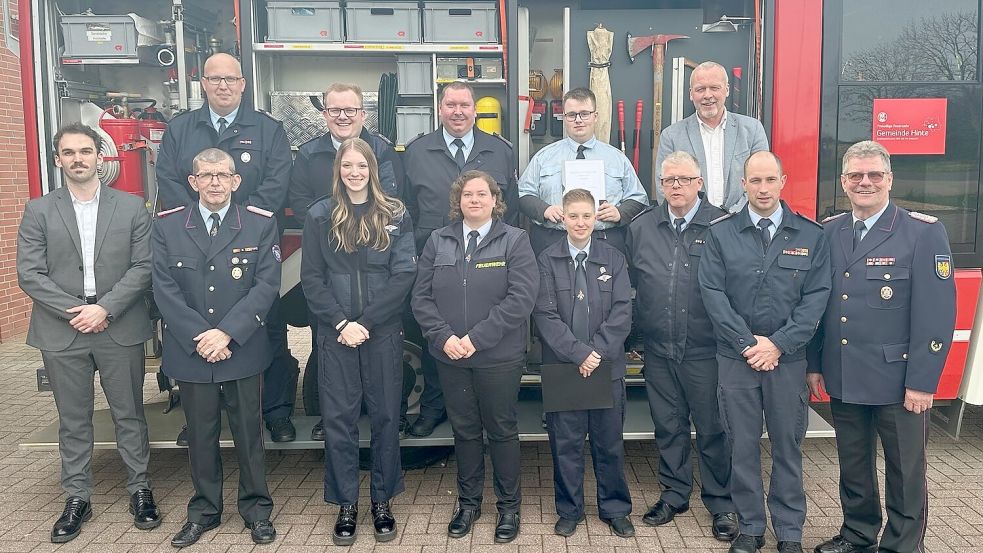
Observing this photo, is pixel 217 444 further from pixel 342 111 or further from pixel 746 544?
pixel 746 544

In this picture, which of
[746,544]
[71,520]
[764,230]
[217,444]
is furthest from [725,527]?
[71,520]

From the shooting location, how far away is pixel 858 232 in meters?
3.25

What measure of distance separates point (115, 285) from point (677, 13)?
3317mm

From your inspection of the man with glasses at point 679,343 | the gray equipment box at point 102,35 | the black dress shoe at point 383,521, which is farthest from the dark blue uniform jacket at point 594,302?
the gray equipment box at point 102,35

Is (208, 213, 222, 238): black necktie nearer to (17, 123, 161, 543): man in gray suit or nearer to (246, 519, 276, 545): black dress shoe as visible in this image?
(17, 123, 161, 543): man in gray suit

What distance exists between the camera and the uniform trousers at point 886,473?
10.4 feet

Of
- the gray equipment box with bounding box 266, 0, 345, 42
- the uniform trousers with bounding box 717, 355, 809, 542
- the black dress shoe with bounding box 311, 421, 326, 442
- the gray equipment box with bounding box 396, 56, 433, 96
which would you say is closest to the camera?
the uniform trousers with bounding box 717, 355, 809, 542

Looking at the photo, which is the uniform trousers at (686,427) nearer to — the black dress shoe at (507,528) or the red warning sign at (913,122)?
the black dress shoe at (507,528)

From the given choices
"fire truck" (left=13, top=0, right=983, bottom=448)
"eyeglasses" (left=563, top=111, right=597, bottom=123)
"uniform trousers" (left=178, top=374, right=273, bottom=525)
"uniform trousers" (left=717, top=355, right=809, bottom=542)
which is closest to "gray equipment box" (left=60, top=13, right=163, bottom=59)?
"fire truck" (left=13, top=0, right=983, bottom=448)

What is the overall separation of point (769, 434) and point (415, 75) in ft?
9.49

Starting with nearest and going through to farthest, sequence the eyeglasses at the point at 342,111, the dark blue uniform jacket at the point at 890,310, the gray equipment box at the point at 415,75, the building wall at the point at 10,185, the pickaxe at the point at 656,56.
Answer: the dark blue uniform jacket at the point at 890,310 < the eyeglasses at the point at 342,111 < the pickaxe at the point at 656,56 < the gray equipment box at the point at 415,75 < the building wall at the point at 10,185

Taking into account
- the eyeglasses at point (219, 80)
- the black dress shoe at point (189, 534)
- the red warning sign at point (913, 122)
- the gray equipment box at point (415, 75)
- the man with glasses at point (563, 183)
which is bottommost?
the black dress shoe at point (189, 534)

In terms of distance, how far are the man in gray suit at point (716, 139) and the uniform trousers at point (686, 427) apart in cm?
90

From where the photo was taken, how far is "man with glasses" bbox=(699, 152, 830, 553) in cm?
325
